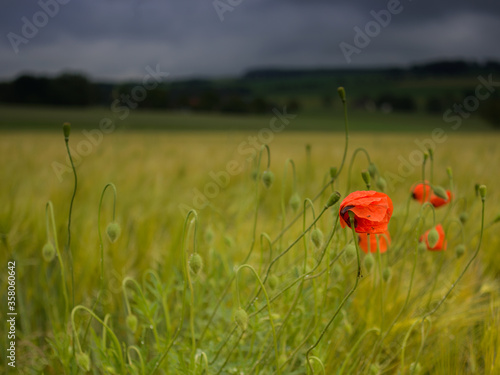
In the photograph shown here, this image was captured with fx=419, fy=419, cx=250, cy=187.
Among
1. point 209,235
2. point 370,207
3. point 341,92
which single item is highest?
point 341,92

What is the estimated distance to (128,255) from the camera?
1.56 meters

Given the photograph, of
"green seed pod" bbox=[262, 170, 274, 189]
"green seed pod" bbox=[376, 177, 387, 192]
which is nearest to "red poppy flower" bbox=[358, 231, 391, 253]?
"green seed pod" bbox=[376, 177, 387, 192]

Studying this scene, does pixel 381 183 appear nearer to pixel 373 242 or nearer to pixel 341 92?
pixel 373 242

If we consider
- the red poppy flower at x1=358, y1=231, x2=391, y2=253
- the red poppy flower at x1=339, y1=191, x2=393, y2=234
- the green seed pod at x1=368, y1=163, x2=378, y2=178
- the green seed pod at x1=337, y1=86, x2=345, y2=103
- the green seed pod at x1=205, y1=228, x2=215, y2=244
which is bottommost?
the green seed pod at x1=205, y1=228, x2=215, y2=244

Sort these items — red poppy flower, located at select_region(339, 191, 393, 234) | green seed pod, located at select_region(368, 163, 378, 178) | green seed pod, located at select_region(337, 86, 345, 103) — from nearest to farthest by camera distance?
red poppy flower, located at select_region(339, 191, 393, 234), green seed pod, located at select_region(337, 86, 345, 103), green seed pod, located at select_region(368, 163, 378, 178)

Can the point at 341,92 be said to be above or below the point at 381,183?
above

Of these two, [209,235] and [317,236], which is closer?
[317,236]

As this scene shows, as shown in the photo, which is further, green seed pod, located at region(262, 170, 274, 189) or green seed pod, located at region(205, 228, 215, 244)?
green seed pod, located at region(205, 228, 215, 244)

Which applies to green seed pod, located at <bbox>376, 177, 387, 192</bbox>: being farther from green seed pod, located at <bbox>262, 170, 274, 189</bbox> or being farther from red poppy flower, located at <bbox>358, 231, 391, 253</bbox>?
green seed pod, located at <bbox>262, 170, 274, 189</bbox>

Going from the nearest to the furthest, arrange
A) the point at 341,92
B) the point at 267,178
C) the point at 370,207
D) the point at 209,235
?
the point at 370,207, the point at 341,92, the point at 267,178, the point at 209,235

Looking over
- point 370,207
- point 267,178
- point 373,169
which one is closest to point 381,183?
point 373,169

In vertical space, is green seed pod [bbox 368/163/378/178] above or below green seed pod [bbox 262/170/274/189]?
above

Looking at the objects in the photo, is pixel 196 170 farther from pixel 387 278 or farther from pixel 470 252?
pixel 387 278

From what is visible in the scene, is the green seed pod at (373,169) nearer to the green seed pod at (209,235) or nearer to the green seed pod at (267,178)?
the green seed pod at (267,178)
